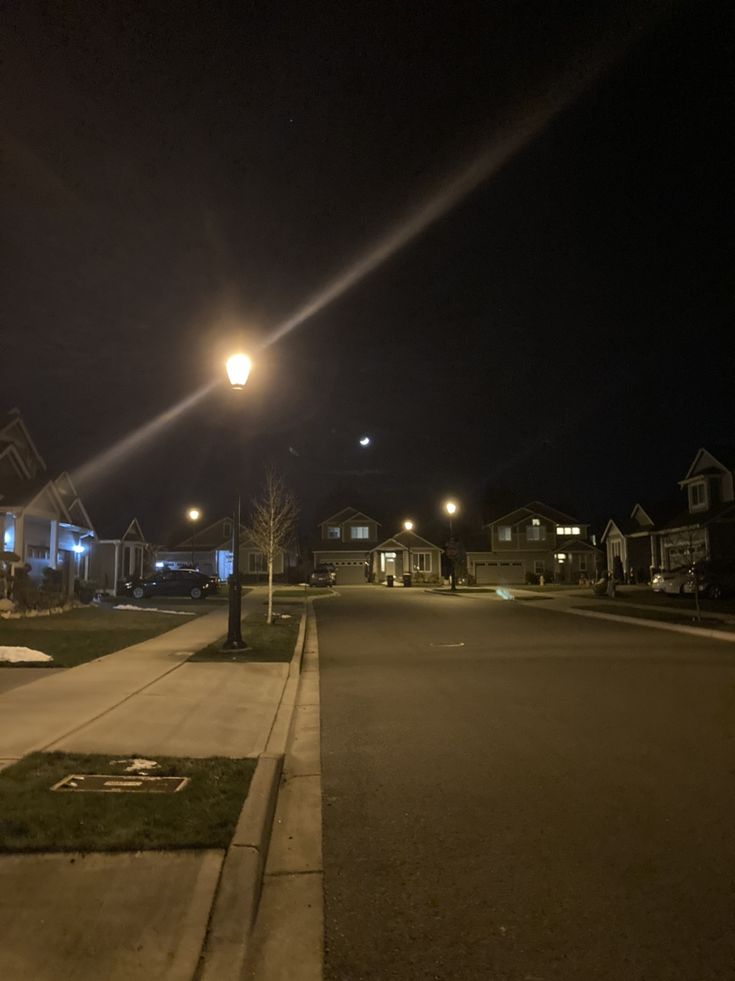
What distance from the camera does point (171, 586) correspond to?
125ft

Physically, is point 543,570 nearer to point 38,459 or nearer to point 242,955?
point 38,459

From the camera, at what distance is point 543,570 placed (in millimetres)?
64125

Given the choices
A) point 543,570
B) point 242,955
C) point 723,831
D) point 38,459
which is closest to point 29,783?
point 242,955

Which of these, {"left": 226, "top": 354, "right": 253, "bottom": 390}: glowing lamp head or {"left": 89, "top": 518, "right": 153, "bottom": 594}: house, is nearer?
{"left": 226, "top": 354, "right": 253, "bottom": 390}: glowing lamp head

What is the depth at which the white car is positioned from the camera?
113 ft

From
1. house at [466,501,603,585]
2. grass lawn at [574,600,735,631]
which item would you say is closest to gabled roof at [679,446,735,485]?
grass lawn at [574,600,735,631]

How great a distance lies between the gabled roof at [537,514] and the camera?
65562mm

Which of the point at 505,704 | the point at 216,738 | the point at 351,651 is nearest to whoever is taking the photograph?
the point at 216,738

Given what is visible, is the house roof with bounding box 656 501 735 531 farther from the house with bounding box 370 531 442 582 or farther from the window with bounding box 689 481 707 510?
the house with bounding box 370 531 442 582

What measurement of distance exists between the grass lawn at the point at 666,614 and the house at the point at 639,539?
22483mm

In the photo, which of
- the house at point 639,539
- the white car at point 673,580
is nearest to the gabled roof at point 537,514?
the house at point 639,539

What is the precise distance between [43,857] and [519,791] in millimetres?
3542

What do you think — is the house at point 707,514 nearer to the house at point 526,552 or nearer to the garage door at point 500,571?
the house at point 526,552

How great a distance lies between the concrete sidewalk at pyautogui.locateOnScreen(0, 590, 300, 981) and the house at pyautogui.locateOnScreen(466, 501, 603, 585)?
50.3 meters
